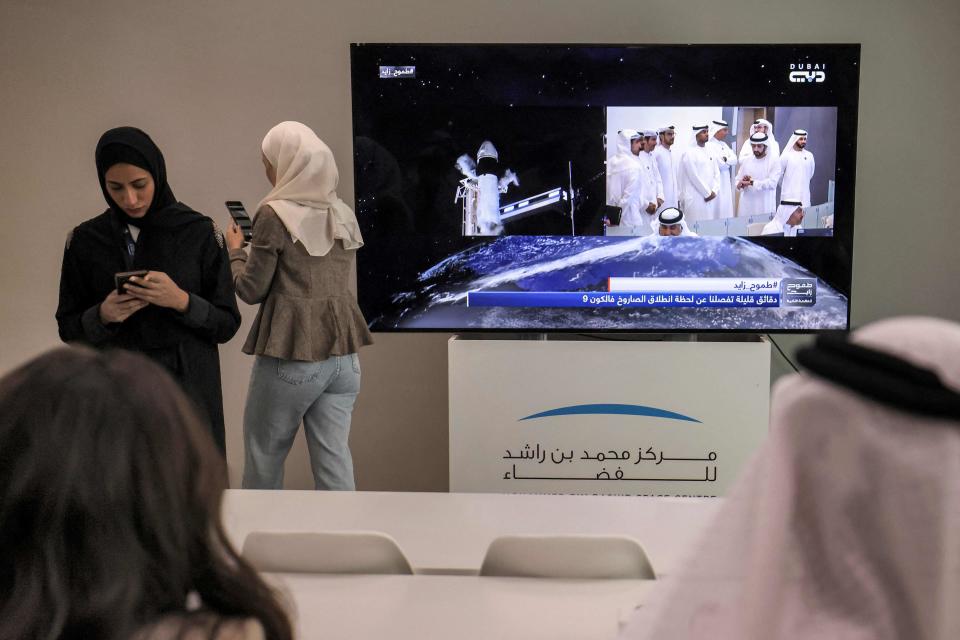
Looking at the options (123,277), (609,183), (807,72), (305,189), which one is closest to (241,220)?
(305,189)

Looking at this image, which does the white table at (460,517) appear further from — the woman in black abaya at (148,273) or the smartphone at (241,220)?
the smartphone at (241,220)

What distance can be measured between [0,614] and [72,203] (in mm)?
4328

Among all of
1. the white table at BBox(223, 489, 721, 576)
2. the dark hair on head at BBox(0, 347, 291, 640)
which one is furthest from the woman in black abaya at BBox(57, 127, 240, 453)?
the dark hair on head at BBox(0, 347, 291, 640)

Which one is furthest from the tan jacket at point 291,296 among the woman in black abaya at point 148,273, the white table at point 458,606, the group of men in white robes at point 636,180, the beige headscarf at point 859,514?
the beige headscarf at point 859,514

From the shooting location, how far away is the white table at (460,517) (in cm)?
222

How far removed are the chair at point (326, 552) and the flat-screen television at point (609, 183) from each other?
2.13 meters

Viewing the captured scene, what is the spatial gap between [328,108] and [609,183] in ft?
5.24

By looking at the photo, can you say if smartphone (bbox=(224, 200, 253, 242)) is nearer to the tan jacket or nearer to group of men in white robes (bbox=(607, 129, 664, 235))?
the tan jacket

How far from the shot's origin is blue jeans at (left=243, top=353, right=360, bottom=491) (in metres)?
3.42

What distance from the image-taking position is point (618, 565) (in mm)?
1983

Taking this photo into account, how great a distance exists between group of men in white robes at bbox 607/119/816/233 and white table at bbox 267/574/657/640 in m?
2.36

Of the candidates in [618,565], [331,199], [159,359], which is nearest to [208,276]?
[159,359]

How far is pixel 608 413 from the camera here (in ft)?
13.1

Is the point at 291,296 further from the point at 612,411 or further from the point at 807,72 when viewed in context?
the point at 807,72
